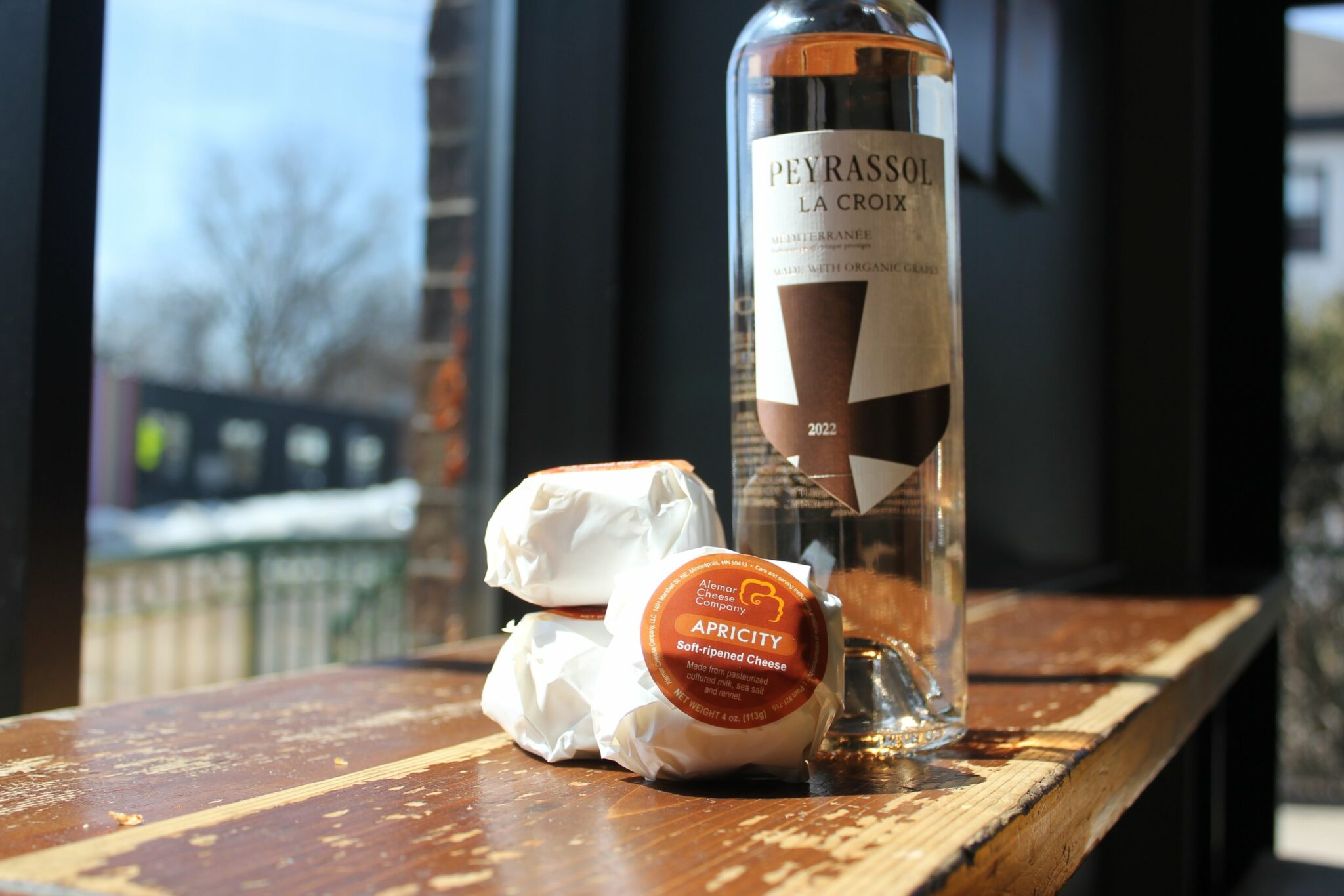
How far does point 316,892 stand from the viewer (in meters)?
0.30

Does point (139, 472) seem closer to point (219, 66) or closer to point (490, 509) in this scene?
point (219, 66)

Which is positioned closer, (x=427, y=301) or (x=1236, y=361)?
(x=427, y=301)

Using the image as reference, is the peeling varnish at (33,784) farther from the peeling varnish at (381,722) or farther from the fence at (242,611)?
the fence at (242,611)

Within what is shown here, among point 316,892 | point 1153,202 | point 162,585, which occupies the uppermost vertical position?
point 1153,202

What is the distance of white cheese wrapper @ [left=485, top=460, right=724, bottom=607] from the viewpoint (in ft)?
1.55

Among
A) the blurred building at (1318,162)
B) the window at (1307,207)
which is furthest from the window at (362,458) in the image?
the window at (1307,207)

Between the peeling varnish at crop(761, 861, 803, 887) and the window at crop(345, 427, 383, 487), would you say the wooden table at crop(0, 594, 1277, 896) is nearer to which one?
the peeling varnish at crop(761, 861, 803, 887)

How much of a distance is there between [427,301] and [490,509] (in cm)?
47

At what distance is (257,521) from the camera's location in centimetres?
298

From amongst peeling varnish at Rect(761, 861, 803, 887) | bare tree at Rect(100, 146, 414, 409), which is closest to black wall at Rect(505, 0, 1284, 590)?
peeling varnish at Rect(761, 861, 803, 887)

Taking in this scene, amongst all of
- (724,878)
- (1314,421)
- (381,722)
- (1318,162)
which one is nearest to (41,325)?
(381,722)

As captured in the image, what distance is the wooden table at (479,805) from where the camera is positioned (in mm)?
323

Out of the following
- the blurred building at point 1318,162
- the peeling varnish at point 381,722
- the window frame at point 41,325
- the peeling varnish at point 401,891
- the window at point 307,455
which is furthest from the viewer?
the blurred building at point 1318,162

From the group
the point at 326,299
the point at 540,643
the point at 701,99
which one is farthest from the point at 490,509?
the point at 326,299
